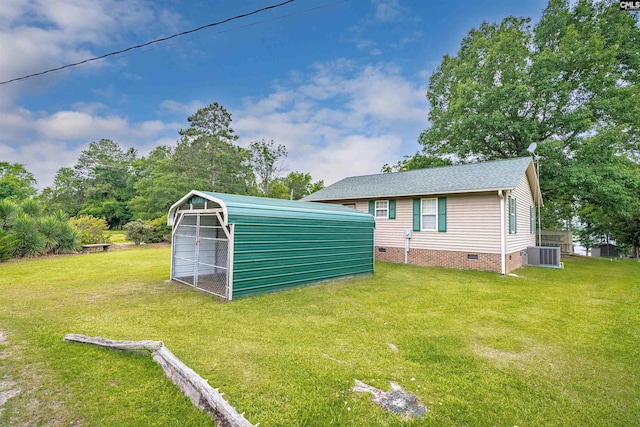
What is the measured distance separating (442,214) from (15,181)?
38331mm

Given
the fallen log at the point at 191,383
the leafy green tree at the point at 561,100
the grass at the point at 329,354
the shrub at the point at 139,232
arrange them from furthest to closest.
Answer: the shrub at the point at 139,232 < the leafy green tree at the point at 561,100 < the grass at the point at 329,354 < the fallen log at the point at 191,383

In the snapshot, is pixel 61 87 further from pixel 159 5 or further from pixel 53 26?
pixel 159 5

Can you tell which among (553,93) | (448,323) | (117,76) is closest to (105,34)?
(117,76)

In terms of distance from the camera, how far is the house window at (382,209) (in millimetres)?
11453

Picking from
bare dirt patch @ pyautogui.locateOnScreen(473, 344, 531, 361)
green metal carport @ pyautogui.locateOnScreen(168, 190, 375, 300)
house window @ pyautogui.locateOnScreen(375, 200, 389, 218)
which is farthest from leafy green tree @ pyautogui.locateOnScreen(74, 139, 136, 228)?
bare dirt patch @ pyautogui.locateOnScreen(473, 344, 531, 361)

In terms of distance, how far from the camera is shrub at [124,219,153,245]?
657 inches

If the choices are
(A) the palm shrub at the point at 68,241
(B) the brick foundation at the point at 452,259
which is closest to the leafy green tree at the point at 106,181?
(A) the palm shrub at the point at 68,241

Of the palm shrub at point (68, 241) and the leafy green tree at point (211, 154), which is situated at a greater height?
the leafy green tree at point (211, 154)

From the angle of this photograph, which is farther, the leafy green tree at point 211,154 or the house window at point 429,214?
the leafy green tree at point 211,154

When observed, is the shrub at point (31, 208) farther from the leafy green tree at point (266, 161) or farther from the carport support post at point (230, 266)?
the leafy green tree at point (266, 161)

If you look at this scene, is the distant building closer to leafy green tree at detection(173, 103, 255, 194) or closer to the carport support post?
the carport support post

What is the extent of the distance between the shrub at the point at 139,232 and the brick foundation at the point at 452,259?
44.5 ft

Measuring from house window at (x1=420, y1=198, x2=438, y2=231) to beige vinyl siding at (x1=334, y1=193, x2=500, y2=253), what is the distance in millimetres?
220

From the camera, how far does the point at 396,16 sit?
27.9 ft
